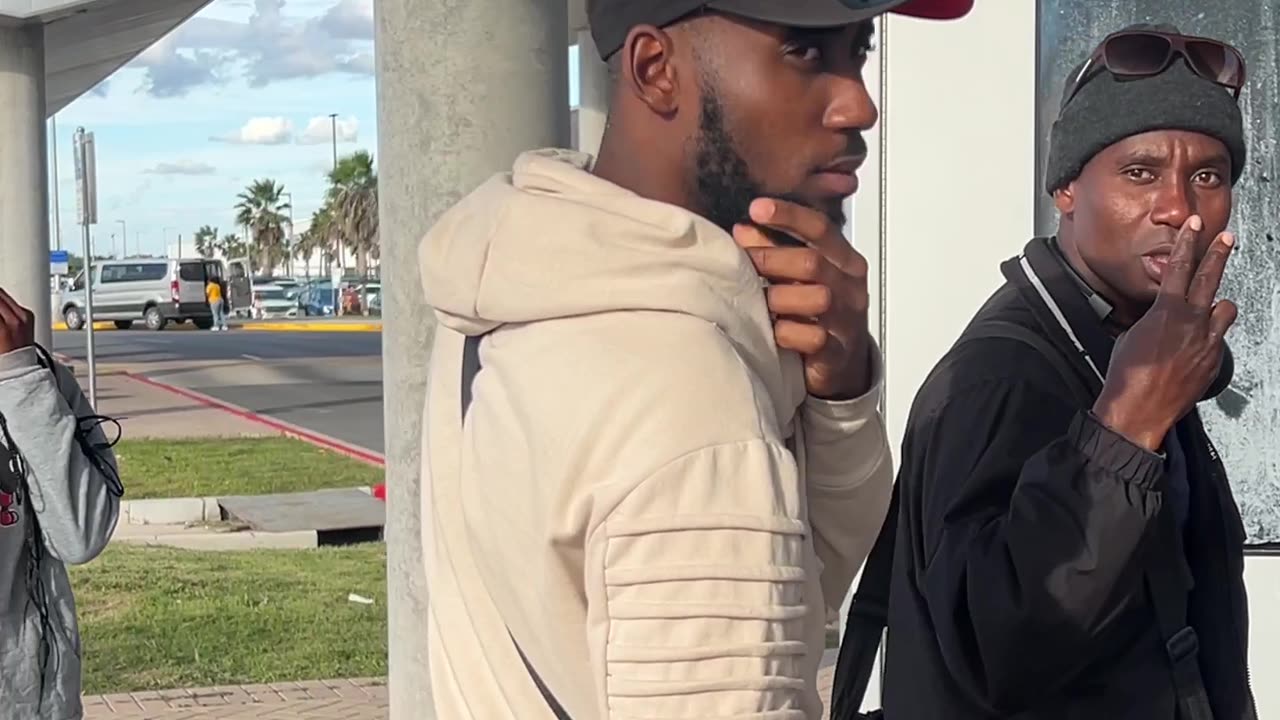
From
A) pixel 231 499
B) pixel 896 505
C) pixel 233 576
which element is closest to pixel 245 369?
pixel 231 499

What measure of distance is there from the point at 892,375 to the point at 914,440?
2078mm

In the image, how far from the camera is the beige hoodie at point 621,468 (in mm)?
1269

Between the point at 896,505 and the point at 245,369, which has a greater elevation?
the point at 896,505

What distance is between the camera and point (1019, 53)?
4359 millimetres

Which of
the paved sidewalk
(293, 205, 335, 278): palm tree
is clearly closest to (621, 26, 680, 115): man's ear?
the paved sidewalk

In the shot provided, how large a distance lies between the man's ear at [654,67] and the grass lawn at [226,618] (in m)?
6.39

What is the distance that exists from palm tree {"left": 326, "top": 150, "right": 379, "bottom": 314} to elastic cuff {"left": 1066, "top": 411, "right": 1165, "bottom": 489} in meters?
85.0

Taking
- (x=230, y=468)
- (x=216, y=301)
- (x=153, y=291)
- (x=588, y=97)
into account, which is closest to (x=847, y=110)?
(x=588, y=97)

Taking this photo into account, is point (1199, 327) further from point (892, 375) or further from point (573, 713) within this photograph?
point (892, 375)

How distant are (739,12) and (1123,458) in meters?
0.84

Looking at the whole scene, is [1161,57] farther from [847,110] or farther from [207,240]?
[207,240]

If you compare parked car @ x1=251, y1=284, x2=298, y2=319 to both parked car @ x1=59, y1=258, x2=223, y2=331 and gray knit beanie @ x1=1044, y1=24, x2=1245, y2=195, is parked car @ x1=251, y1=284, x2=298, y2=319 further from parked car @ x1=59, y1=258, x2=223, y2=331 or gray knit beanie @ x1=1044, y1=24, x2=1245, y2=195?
gray knit beanie @ x1=1044, y1=24, x2=1245, y2=195

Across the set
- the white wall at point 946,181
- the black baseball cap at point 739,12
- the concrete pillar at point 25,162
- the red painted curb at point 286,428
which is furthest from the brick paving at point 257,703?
the concrete pillar at point 25,162

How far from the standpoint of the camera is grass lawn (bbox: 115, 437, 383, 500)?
1252 centimetres
